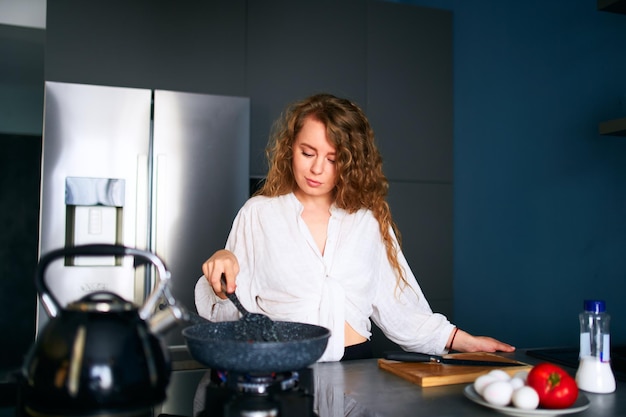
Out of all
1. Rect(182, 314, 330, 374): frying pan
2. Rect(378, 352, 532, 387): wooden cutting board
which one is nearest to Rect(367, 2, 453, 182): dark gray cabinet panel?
Rect(378, 352, 532, 387): wooden cutting board

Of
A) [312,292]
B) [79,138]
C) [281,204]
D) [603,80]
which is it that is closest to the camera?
[312,292]

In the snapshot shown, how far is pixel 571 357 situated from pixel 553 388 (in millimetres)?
546

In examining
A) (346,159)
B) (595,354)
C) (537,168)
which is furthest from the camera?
(537,168)

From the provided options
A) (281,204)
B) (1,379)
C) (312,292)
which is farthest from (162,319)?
(1,379)

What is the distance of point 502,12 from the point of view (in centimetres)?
311

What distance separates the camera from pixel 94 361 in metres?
0.73

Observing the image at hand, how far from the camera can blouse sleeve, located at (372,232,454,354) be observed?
1.66 meters

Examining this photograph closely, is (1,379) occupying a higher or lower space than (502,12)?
lower

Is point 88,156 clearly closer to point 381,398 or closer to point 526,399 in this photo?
point 381,398

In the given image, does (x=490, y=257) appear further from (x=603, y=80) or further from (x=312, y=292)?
(x=312, y=292)

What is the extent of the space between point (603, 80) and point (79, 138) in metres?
2.32

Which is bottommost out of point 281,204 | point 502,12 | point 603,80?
point 281,204

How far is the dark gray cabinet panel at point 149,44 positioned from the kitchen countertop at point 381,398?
1.73 metres

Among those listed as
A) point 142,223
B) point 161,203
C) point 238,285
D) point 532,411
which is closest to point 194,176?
point 161,203
